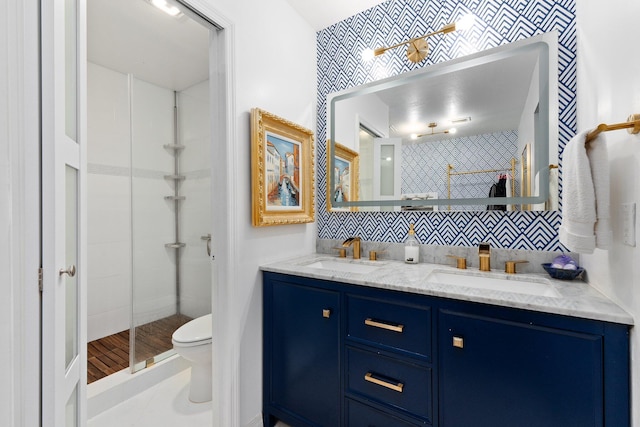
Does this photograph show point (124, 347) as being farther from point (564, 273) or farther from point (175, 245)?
point (564, 273)

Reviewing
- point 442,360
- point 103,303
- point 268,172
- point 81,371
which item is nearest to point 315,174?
point 268,172

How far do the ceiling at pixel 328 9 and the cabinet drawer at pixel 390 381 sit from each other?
2096mm

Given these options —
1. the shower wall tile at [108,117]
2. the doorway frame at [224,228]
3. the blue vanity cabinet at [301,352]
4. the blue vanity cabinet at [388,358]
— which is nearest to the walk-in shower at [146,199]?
the shower wall tile at [108,117]

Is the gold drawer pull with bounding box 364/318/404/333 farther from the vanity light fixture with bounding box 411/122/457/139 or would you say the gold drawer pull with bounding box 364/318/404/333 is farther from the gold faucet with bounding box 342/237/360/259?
the vanity light fixture with bounding box 411/122/457/139

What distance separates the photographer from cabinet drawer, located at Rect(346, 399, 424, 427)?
129 centimetres

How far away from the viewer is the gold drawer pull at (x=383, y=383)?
49.5 inches

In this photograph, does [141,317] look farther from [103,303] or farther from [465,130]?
[465,130]

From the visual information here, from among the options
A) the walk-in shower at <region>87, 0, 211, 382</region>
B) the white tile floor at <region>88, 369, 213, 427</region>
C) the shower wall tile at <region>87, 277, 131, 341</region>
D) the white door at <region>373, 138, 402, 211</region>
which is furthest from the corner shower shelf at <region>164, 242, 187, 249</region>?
the white door at <region>373, 138, 402, 211</region>

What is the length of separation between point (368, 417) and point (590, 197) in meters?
1.24

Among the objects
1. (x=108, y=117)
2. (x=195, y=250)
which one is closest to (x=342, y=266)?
(x=195, y=250)

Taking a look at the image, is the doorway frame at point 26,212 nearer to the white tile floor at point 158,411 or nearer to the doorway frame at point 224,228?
the doorway frame at point 224,228

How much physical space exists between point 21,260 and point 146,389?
1773mm

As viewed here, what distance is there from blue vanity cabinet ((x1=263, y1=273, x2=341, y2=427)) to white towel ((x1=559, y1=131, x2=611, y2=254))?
37.9 inches

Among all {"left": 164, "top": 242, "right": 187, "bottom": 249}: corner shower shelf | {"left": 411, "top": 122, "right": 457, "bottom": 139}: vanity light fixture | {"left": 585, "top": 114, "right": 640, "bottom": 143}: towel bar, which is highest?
{"left": 411, "top": 122, "right": 457, "bottom": 139}: vanity light fixture
